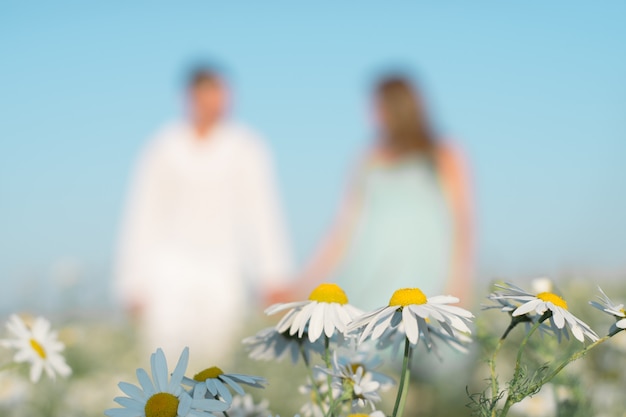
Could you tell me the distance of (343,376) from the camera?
1038mm

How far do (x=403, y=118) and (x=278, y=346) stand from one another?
13.4 feet

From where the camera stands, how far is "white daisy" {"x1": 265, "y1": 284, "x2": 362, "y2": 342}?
103 centimetres

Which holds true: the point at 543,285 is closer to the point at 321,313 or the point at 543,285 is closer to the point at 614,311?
the point at 614,311

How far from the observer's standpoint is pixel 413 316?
38.8 inches

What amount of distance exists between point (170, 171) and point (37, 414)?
304 cm

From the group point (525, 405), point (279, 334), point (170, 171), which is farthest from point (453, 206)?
point (279, 334)

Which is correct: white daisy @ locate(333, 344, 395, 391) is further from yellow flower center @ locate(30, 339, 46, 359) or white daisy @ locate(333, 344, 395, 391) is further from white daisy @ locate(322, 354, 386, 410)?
yellow flower center @ locate(30, 339, 46, 359)

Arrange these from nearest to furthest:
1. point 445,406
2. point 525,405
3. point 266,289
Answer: point 525,405 → point 445,406 → point 266,289

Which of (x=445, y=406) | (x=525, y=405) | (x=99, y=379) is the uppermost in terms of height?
(x=525, y=405)

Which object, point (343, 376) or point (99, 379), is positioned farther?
point (99, 379)

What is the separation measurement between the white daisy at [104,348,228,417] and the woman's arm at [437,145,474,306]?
3983 millimetres

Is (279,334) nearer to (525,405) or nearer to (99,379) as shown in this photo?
(525,405)

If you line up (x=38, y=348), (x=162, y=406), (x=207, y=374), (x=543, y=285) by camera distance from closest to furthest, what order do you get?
(x=162, y=406)
(x=207, y=374)
(x=543, y=285)
(x=38, y=348)

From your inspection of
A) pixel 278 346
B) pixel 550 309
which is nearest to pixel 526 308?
pixel 550 309
